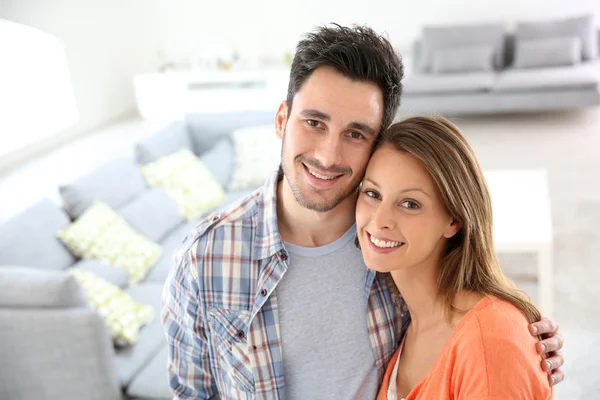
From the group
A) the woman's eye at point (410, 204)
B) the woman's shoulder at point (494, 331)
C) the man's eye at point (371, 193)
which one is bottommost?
the woman's shoulder at point (494, 331)

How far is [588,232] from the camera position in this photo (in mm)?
4258

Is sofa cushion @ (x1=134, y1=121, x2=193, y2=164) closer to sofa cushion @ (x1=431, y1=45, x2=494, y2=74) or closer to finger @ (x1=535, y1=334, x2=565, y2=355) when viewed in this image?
sofa cushion @ (x1=431, y1=45, x2=494, y2=74)

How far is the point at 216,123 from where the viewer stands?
4.72 metres

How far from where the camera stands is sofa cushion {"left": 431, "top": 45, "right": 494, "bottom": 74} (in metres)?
6.57

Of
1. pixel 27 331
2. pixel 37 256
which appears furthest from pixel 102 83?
pixel 27 331

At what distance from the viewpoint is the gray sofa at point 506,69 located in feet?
20.1

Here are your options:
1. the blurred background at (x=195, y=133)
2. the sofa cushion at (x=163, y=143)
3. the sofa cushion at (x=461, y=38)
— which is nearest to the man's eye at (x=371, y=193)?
the blurred background at (x=195, y=133)

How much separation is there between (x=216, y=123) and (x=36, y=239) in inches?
71.6

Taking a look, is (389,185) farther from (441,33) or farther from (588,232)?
(441,33)

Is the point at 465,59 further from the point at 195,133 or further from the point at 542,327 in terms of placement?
the point at 542,327

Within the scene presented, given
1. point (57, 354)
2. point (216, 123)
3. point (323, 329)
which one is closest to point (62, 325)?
point (57, 354)

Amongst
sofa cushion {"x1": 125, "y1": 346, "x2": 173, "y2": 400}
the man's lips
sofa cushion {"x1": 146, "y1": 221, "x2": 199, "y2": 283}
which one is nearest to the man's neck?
the man's lips

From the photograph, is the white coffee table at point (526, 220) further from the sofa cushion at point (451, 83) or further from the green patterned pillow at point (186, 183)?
the sofa cushion at point (451, 83)

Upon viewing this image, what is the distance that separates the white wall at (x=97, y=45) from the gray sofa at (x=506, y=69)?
283 centimetres
